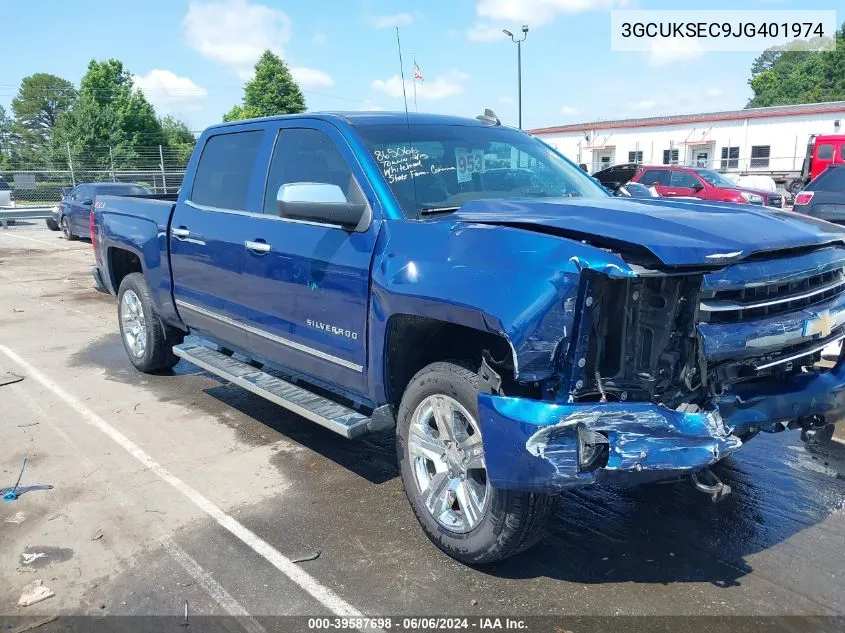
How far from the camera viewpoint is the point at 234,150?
204 inches

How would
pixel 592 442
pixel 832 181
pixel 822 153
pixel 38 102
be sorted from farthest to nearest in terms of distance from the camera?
pixel 38 102 < pixel 822 153 < pixel 832 181 < pixel 592 442

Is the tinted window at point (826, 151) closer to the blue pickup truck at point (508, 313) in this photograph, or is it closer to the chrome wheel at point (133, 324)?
the blue pickup truck at point (508, 313)

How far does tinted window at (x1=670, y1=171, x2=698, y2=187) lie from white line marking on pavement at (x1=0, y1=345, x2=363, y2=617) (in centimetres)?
1648

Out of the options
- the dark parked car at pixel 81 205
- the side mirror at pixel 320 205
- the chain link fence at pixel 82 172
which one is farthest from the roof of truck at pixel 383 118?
the chain link fence at pixel 82 172

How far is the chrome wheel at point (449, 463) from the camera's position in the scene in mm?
3289

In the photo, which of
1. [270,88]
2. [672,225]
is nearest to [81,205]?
[672,225]

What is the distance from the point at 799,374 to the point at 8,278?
539 inches

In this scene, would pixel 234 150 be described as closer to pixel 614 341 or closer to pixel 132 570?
pixel 132 570

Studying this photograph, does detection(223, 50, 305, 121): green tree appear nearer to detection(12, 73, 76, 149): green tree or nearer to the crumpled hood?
detection(12, 73, 76, 149): green tree

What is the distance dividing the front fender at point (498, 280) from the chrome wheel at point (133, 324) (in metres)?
3.74

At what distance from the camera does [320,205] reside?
367cm

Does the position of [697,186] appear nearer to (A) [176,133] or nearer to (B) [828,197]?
(B) [828,197]

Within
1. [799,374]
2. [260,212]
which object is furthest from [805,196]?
[260,212]

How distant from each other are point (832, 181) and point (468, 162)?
7668mm
